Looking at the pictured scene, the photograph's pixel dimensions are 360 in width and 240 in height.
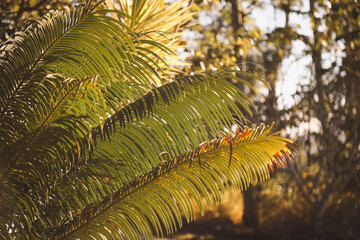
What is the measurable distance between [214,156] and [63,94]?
1150 mm

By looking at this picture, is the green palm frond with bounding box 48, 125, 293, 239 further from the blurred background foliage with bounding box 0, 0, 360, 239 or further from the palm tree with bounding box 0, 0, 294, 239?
the blurred background foliage with bounding box 0, 0, 360, 239

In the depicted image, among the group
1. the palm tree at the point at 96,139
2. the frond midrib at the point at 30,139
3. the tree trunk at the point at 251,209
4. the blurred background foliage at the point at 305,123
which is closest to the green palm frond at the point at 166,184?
the palm tree at the point at 96,139

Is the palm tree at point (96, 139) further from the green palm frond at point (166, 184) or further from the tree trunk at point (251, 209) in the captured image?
the tree trunk at point (251, 209)

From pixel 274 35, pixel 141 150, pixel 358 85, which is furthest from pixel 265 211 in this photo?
→ pixel 141 150

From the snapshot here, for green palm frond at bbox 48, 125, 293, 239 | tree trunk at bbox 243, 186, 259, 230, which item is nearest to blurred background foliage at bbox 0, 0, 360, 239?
tree trunk at bbox 243, 186, 259, 230

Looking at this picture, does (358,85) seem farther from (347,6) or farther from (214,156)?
(214,156)

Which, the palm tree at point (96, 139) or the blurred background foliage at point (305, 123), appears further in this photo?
the blurred background foliage at point (305, 123)

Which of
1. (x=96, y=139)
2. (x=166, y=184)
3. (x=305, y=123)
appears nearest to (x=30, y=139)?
(x=96, y=139)

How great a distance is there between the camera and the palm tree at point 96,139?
277cm

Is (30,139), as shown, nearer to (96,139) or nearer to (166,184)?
(96,139)

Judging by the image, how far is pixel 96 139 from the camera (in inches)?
119

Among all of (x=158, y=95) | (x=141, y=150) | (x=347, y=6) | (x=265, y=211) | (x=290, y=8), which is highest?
(x=290, y=8)

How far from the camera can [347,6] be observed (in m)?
6.01

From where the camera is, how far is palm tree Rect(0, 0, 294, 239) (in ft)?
9.10
